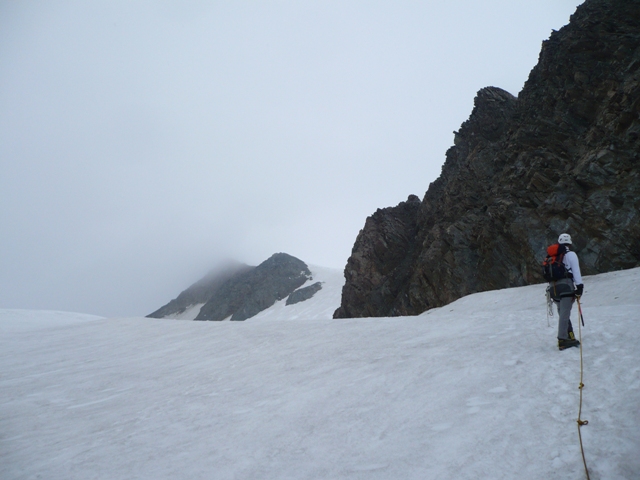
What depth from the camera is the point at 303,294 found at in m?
80.9

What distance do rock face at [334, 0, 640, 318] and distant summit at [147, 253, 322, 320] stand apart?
172 ft

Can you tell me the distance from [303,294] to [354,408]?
252 feet

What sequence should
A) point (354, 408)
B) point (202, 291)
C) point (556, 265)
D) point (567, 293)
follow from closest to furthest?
1. point (354, 408)
2. point (567, 293)
3. point (556, 265)
4. point (202, 291)

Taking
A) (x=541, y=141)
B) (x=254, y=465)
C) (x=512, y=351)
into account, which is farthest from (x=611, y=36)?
(x=254, y=465)

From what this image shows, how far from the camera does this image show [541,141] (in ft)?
77.9

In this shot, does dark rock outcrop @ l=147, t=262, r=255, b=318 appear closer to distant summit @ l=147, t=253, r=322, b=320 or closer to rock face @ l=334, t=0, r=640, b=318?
distant summit @ l=147, t=253, r=322, b=320

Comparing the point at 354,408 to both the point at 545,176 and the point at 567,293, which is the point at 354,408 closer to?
the point at 567,293

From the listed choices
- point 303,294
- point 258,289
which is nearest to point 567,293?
point 303,294

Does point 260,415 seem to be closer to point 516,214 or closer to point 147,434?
point 147,434

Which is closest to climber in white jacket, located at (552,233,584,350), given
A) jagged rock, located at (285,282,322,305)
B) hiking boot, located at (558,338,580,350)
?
hiking boot, located at (558,338,580,350)

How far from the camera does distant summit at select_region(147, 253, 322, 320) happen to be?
8444cm

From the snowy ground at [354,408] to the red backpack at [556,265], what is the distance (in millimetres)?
1122

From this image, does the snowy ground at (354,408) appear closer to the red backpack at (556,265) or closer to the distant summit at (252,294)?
the red backpack at (556,265)

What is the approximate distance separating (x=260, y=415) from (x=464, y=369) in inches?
125
